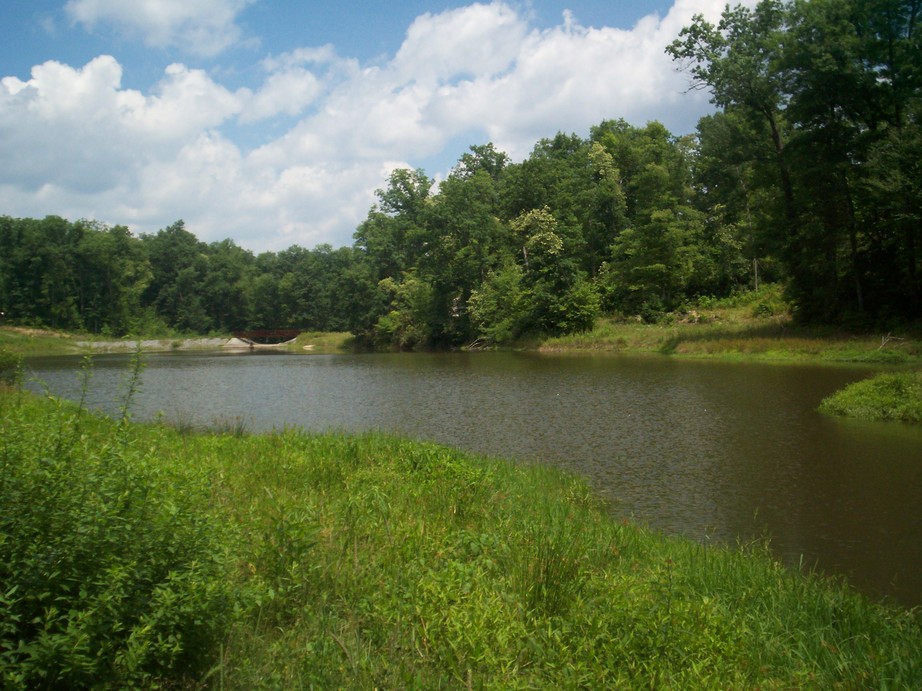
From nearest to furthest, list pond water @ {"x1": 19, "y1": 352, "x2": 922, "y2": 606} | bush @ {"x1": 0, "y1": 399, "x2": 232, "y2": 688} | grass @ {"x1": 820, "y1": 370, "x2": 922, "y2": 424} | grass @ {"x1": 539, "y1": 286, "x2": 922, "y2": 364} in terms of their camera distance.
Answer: bush @ {"x1": 0, "y1": 399, "x2": 232, "y2": 688}
pond water @ {"x1": 19, "y1": 352, "x2": 922, "y2": 606}
grass @ {"x1": 820, "y1": 370, "x2": 922, "y2": 424}
grass @ {"x1": 539, "y1": 286, "x2": 922, "y2": 364}

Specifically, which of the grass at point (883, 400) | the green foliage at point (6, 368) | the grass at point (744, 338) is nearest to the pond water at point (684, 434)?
the grass at point (883, 400)

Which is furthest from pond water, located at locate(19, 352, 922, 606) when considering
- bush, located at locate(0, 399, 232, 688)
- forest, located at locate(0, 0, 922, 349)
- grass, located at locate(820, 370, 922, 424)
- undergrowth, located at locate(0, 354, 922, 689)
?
forest, located at locate(0, 0, 922, 349)

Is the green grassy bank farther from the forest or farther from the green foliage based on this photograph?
the forest

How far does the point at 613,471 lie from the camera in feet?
42.9

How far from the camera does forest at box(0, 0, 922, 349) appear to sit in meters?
32.6

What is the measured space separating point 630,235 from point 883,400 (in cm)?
3853

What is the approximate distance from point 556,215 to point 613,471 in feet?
163

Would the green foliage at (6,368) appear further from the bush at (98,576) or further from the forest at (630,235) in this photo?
the bush at (98,576)

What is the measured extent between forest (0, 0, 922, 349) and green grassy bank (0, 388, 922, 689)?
2382 centimetres

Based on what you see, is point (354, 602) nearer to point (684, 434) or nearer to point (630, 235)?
point (684, 434)

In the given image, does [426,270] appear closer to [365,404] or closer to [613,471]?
[365,404]

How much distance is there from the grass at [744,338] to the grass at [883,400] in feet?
36.5

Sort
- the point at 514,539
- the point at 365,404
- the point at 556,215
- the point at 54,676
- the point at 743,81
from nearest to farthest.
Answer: the point at 54,676
the point at 514,539
the point at 365,404
the point at 743,81
the point at 556,215

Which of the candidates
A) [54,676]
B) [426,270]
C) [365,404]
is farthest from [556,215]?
[54,676]
